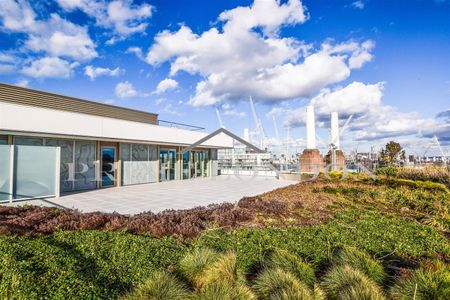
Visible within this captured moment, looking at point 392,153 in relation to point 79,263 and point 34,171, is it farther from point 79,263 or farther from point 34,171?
point 79,263

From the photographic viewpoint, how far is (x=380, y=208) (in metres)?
8.86

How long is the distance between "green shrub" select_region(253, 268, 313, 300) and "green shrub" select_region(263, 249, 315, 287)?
0.22 m

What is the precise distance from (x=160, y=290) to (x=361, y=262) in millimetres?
2978

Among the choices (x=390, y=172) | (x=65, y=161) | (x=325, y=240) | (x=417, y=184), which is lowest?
(x=325, y=240)

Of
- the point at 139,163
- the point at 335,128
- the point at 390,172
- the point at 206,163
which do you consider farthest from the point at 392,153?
the point at 139,163

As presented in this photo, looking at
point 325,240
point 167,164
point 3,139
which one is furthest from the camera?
point 167,164

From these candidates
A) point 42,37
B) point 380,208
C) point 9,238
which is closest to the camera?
point 9,238

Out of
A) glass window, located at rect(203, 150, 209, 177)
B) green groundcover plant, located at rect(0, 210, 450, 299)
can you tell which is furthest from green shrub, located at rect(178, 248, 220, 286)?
glass window, located at rect(203, 150, 209, 177)

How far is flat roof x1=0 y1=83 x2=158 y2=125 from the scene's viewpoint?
40.5ft

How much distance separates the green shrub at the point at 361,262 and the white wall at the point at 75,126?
1254 centimetres

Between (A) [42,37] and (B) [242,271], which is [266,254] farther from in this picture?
(A) [42,37]

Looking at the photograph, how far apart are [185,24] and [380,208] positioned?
13550mm

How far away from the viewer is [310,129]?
24.5 m

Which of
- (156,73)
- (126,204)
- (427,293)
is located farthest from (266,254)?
(156,73)
